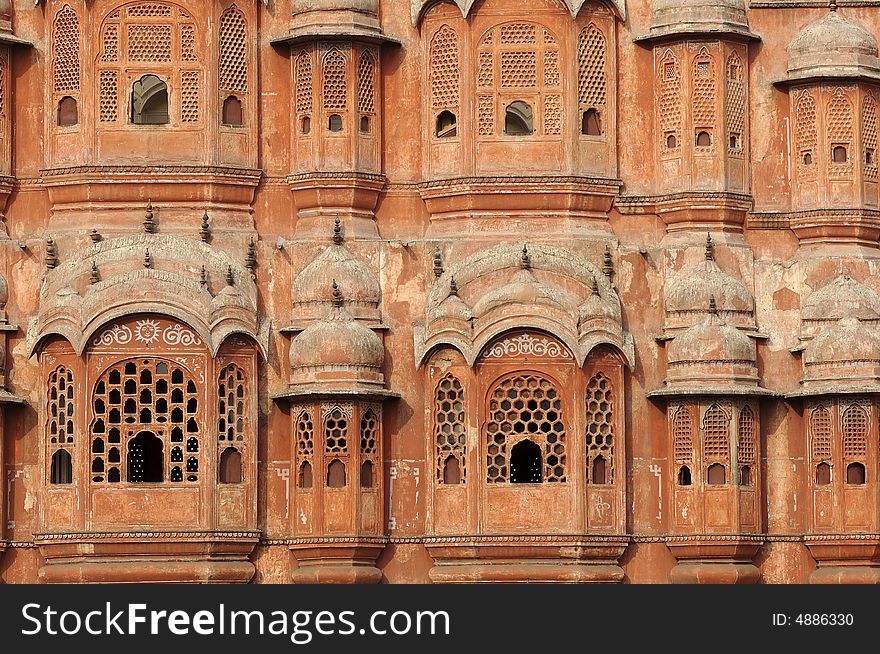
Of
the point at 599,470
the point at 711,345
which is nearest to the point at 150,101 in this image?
the point at 599,470

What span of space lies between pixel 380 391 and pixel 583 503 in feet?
9.02

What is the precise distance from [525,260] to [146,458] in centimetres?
525

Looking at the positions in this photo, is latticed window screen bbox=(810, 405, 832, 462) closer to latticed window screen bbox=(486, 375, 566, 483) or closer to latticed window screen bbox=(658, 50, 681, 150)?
latticed window screen bbox=(486, 375, 566, 483)

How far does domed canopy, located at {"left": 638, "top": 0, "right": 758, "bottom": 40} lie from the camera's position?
36.6 metres

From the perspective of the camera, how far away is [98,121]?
1436 inches

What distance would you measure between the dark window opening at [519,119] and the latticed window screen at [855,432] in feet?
16.9

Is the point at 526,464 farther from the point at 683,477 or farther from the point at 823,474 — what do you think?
the point at 823,474

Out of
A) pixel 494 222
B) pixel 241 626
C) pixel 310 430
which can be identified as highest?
pixel 494 222

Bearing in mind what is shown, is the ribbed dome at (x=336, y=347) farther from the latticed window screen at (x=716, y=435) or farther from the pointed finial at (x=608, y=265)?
the latticed window screen at (x=716, y=435)

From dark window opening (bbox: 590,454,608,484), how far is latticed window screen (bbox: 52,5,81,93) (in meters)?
7.74

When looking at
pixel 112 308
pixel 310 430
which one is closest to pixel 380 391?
pixel 310 430

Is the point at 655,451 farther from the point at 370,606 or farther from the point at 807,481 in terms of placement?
the point at 370,606

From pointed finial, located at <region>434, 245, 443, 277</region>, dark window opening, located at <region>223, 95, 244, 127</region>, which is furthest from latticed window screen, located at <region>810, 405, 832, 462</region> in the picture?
dark window opening, located at <region>223, 95, 244, 127</region>

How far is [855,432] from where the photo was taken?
1421 inches
